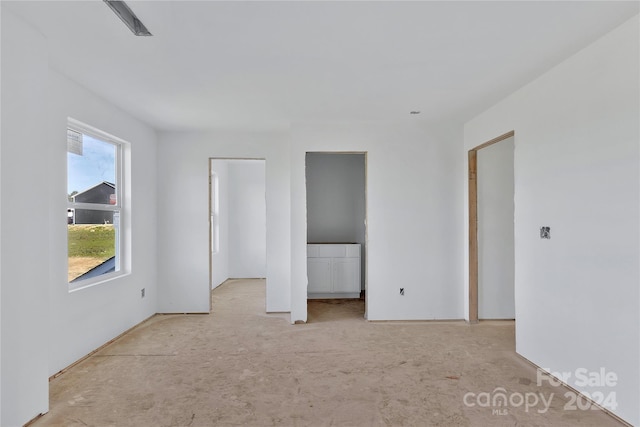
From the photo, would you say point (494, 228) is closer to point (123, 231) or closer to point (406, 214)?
point (406, 214)

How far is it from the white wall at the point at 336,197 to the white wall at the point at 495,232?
7.54 ft

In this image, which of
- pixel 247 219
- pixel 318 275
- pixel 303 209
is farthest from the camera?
pixel 247 219

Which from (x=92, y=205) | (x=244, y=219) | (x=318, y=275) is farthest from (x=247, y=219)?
(x=92, y=205)

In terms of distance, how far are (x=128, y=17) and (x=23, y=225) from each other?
1417mm

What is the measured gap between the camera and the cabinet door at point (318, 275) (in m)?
5.92

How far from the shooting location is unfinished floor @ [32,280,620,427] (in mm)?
2475

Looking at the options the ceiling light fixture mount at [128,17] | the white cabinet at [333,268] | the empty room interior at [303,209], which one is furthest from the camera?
the white cabinet at [333,268]

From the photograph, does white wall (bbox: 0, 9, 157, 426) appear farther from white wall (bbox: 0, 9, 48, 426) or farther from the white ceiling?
the white ceiling

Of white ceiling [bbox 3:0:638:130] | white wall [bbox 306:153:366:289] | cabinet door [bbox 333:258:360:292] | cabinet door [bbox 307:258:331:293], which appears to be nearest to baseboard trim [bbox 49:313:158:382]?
cabinet door [bbox 307:258:331:293]

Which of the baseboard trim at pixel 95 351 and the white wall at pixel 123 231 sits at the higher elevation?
the white wall at pixel 123 231

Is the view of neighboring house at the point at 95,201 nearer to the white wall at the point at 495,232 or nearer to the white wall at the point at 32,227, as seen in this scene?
the white wall at the point at 32,227

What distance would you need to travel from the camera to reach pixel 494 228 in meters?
4.69

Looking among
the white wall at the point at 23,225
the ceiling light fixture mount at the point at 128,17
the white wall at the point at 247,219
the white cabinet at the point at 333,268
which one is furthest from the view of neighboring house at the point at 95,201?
the white wall at the point at 247,219

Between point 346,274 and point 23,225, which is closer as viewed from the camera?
point 23,225
